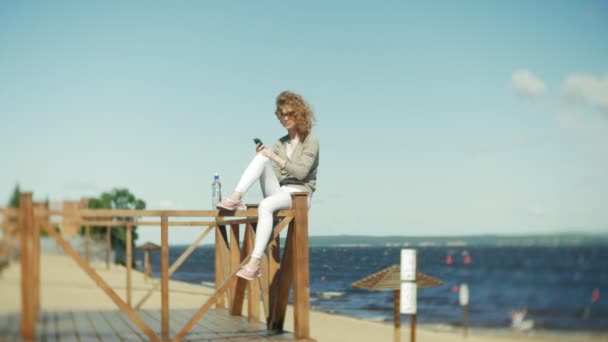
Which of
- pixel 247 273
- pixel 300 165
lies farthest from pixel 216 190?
pixel 247 273

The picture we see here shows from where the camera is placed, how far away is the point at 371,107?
8125 centimetres

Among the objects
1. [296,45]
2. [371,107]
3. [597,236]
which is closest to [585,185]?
[597,236]

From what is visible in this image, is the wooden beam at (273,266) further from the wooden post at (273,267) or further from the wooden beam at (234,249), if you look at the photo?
the wooden beam at (234,249)

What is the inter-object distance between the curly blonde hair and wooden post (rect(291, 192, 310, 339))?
0.60 m

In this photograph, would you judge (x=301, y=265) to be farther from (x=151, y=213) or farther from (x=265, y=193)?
(x=151, y=213)

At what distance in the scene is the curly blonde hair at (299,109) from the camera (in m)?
6.54

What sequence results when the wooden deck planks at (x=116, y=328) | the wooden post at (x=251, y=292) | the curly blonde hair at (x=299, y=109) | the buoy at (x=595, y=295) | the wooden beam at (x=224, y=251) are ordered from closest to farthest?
the wooden deck planks at (x=116, y=328)
the curly blonde hair at (x=299, y=109)
the wooden post at (x=251, y=292)
the wooden beam at (x=224, y=251)
the buoy at (x=595, y=295)

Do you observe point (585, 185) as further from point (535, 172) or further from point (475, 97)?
point (475, 97)

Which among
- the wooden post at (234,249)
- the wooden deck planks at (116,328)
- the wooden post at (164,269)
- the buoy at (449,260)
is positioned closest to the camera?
the wooden deck planks at (116,328)

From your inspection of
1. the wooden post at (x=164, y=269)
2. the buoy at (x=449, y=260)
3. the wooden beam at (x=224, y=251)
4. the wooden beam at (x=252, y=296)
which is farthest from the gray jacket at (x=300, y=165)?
the buoy at (x=449, y=260)

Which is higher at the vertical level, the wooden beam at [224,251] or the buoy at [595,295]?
the wooden beam at [224,251]

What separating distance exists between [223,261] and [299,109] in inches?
90.5

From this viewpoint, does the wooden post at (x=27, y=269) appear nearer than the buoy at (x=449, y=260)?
Yes

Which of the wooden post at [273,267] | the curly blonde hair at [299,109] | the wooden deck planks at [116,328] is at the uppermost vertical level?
A: the curly blonde hair at [299,109]
